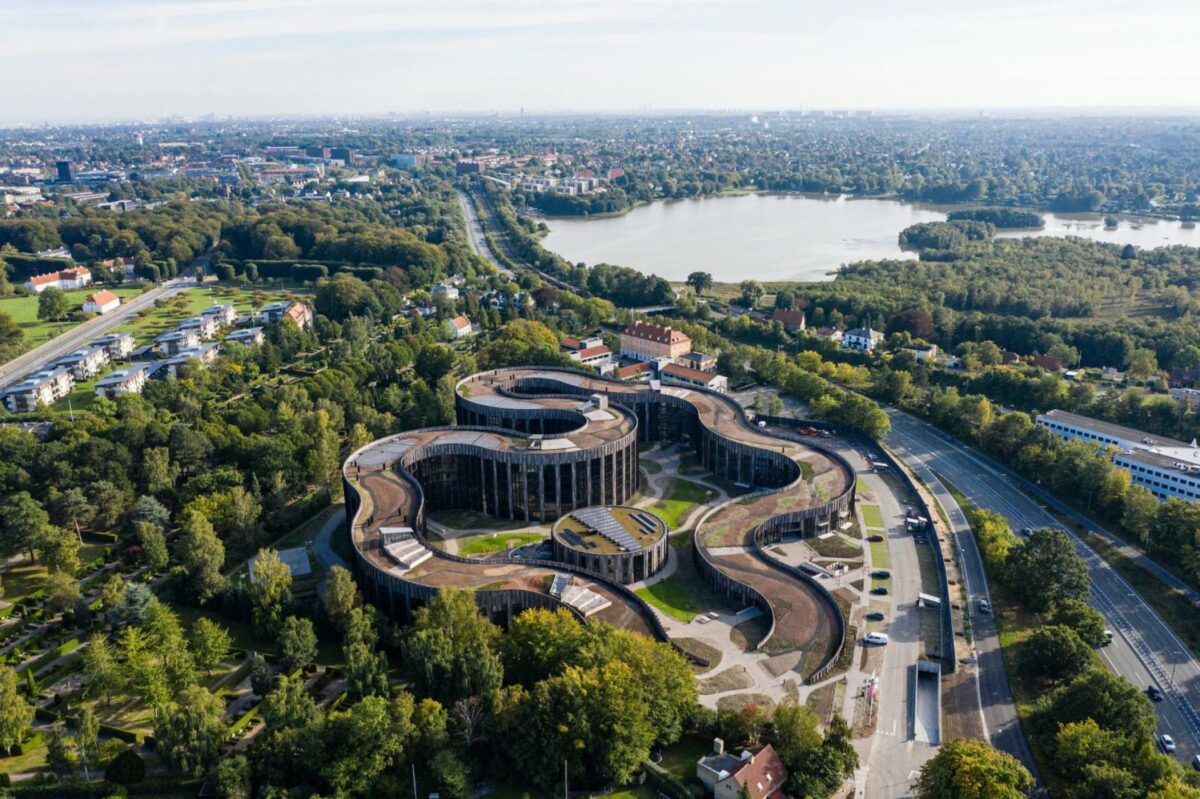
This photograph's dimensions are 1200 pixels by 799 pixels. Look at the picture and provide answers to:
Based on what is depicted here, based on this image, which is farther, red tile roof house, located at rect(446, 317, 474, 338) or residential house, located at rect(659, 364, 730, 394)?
red tile roof house, located at rect(446, 317, 474, 338)

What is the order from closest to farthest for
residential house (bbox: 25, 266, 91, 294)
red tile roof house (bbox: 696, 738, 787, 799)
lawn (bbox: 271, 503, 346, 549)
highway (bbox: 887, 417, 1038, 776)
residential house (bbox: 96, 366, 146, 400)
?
1. red tile roof house (bbox: 696, 738, 787, 799)
2. highway (bbox: 887, 417, 1038, 776)
3. lawn (bbox: 271, 503, 346, 549)
4. residential house (bbox: 96, 366, 146, 400)
5. residential house (bbox: 25, 266, 91, 294)

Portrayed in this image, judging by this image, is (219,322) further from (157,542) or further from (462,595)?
(462,595)

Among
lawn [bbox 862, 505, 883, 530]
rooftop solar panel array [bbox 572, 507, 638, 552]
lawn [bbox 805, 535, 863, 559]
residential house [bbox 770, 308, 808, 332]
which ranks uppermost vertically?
residential house [bbox 770, 308, 808, 332]

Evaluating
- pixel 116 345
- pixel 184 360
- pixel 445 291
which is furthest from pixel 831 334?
pixel 116 345

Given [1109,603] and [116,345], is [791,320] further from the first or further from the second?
[116,345]

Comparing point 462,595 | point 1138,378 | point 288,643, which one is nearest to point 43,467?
point 288,643

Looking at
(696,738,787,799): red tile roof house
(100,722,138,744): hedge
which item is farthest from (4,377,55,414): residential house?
(696,738,787,799): red tile roof house

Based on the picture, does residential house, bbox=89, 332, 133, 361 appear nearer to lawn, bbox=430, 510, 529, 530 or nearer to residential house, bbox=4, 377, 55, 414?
residential house, bbox=4, 377, 55, 414
